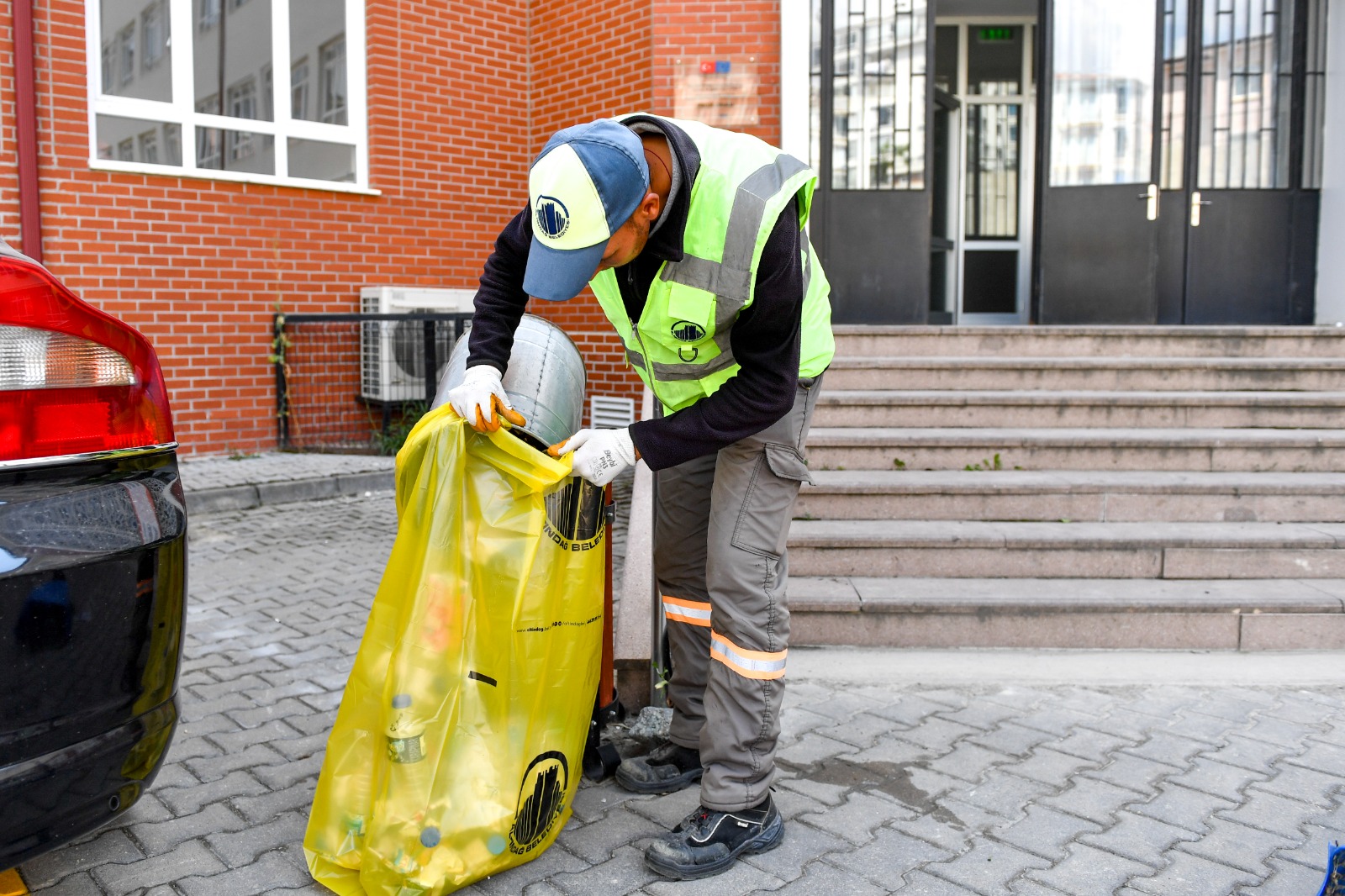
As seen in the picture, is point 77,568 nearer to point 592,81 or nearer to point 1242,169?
point 592,81

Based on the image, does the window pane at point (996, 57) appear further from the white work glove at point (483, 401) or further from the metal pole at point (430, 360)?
the white work glove at point (483, 401)

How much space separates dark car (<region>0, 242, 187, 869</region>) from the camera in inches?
65.9

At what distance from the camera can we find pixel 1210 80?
7105 mm

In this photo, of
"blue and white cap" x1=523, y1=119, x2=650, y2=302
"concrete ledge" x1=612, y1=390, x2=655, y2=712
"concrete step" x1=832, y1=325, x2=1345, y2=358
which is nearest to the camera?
"blue and white cap" x1=523, y1=119, x2=650, y2=302

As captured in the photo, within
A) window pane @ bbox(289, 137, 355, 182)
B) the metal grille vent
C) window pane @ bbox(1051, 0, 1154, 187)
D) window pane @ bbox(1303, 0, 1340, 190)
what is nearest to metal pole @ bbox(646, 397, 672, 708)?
the metal grille vent

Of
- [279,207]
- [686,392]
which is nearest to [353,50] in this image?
[279,207]

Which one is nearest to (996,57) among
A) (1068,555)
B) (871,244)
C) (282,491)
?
(871,244)

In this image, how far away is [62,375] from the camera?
5.95 ft

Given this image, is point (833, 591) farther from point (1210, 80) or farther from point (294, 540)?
point (1210, 80)

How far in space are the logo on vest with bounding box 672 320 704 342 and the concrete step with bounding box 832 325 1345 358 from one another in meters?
3.73

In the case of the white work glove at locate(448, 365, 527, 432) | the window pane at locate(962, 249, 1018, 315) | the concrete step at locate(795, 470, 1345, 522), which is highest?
the window pane at locate(962, 249, 1018, 315)

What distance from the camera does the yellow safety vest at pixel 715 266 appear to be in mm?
2105

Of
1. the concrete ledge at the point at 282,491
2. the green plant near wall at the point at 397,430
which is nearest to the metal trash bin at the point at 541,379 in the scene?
the concrete ledge at the point at 282,491

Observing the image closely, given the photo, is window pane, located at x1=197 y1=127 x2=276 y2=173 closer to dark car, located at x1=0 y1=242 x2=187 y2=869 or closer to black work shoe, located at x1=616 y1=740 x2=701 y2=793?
dark car, located at x1=0 y1=242 x2=187 y2=869
